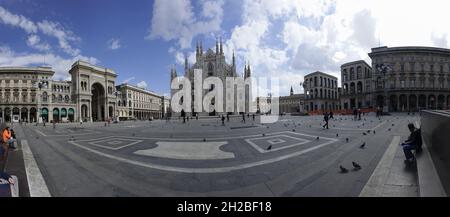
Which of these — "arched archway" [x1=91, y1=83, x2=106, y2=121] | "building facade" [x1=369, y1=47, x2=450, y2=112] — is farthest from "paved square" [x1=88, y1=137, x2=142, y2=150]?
"arched archway" [x1=91, y1=83, x2=106, y2=121]

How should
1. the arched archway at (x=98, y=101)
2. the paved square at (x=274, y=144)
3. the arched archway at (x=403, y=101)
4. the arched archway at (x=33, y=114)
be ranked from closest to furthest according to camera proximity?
the paved square at (x=274, y=144) < the arched archway at (x=403, y=101) < the arched archway at (x=33, y=114) < the arched archway at (x=98, y=101)

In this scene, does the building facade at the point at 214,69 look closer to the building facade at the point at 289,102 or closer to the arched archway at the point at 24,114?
the arched archway at the point at 24,114

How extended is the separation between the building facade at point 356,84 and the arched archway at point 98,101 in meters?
73.6

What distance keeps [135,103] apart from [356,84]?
7935 centimetres

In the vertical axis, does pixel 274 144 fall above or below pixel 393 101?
below

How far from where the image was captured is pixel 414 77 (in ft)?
175

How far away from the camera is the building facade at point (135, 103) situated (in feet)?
260

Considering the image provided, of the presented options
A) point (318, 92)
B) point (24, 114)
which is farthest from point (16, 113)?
point (318, 92)

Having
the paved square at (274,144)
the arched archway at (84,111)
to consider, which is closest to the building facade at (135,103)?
the arched archway at (84,111)

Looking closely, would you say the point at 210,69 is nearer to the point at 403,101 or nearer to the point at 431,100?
the point at 403,101

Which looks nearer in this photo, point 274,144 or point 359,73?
point 274,144
